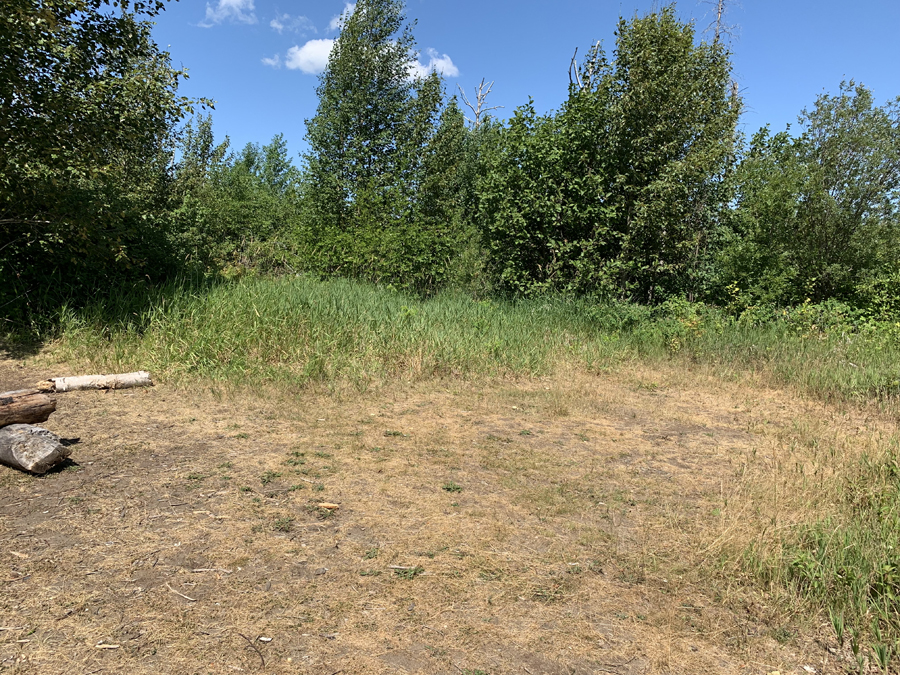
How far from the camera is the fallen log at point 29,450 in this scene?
417 centimetres

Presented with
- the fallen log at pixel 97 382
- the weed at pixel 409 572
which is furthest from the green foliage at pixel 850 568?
the fallen log at pixel 97 382

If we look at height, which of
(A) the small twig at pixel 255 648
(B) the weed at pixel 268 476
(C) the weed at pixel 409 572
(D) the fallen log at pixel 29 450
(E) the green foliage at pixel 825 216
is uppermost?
(E) the green foliage at pixel 825 216

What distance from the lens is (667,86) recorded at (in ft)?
35.0

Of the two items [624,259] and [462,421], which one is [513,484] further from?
[624,259]

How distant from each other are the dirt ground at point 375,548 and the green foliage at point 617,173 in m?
5.97

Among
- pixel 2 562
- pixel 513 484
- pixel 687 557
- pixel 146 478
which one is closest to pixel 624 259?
pixel 513 484

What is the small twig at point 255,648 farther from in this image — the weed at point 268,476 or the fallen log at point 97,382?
the fallen log at point 97,382

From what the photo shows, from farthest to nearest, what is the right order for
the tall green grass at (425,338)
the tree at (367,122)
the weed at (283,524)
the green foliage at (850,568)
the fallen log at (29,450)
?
the tree at (367,122), the tall green grass at (425,338), the fallen log at (29,450), the weed at (283,524), the green foliage at (850,568)

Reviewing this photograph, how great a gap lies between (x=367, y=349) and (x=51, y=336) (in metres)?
4.50

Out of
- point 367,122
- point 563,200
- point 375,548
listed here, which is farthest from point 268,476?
point 367,122

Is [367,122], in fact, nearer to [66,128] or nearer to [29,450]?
[66,128]

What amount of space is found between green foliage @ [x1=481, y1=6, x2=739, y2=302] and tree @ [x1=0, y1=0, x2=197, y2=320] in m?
6.73

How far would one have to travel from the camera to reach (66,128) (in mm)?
7223

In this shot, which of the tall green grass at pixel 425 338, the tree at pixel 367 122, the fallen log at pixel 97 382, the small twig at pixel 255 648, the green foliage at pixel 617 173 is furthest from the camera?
the tree at pixel 367 122
